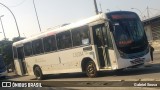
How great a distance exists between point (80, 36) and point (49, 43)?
150 inches

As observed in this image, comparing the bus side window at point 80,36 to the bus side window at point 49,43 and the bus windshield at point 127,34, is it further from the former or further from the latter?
the bus side window at point 49,43

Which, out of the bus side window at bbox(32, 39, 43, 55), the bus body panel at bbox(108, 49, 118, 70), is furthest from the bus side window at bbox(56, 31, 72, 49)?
the bus body panel at bbox(108, 49, 118, 70)

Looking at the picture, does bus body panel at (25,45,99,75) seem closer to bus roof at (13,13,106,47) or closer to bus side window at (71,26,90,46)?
bus side window at (71,26,90,46)

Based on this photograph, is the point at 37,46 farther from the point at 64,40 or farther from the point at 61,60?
the point at 64,40

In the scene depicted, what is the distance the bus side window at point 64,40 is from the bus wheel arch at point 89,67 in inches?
57.2

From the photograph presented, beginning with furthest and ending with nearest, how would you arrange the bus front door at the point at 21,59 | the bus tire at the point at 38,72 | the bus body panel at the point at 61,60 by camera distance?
the bus front door at the point at 21,59 < the bus tire at the point at 38,72 < the bus body panel at the point at 61,60

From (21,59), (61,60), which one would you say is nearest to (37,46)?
(61,60)

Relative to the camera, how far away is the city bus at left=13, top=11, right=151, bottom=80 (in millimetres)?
15398

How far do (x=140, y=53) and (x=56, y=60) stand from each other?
640 centimetres

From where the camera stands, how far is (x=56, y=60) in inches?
806

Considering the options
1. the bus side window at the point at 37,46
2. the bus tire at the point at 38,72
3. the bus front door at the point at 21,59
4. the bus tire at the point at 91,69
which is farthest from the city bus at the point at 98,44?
the bus front door at the point at 21,59

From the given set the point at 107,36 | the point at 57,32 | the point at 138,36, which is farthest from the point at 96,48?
the point at 57,32

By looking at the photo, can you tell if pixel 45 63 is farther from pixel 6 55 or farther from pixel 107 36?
pixel 6 55

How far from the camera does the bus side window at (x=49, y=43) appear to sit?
20219 millimetres
